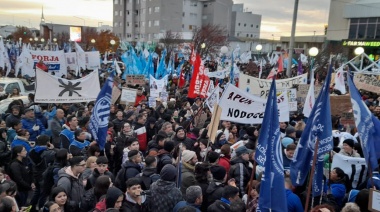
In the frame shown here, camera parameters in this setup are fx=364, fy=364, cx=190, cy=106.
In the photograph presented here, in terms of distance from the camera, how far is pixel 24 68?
1719cm

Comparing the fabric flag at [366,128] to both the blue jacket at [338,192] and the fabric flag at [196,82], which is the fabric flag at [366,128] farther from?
the fabric flag at [196,82]

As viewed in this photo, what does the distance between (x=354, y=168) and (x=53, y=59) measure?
13070mm

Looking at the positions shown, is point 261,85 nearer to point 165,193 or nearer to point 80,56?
point 165,193

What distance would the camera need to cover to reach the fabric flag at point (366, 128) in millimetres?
5000

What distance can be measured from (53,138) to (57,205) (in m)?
4.28

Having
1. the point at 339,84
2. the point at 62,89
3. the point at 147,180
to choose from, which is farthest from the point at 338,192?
the point at 339,84

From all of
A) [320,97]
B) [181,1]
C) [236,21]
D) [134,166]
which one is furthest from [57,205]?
[236,21]

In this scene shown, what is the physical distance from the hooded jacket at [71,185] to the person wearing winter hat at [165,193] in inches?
41.7

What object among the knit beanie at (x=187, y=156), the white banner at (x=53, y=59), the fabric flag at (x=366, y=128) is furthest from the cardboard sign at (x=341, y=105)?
the white banner at (x=53, y=59)

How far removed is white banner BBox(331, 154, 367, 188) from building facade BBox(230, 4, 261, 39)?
81026mm

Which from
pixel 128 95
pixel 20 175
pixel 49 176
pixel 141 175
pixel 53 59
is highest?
pixel 53 59

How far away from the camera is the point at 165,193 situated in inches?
188

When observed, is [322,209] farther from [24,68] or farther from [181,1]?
[181,1]

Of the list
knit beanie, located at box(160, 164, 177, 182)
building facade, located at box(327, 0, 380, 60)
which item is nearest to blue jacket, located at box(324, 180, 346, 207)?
knit beanie, located at box(160, 164, 177, 182)
